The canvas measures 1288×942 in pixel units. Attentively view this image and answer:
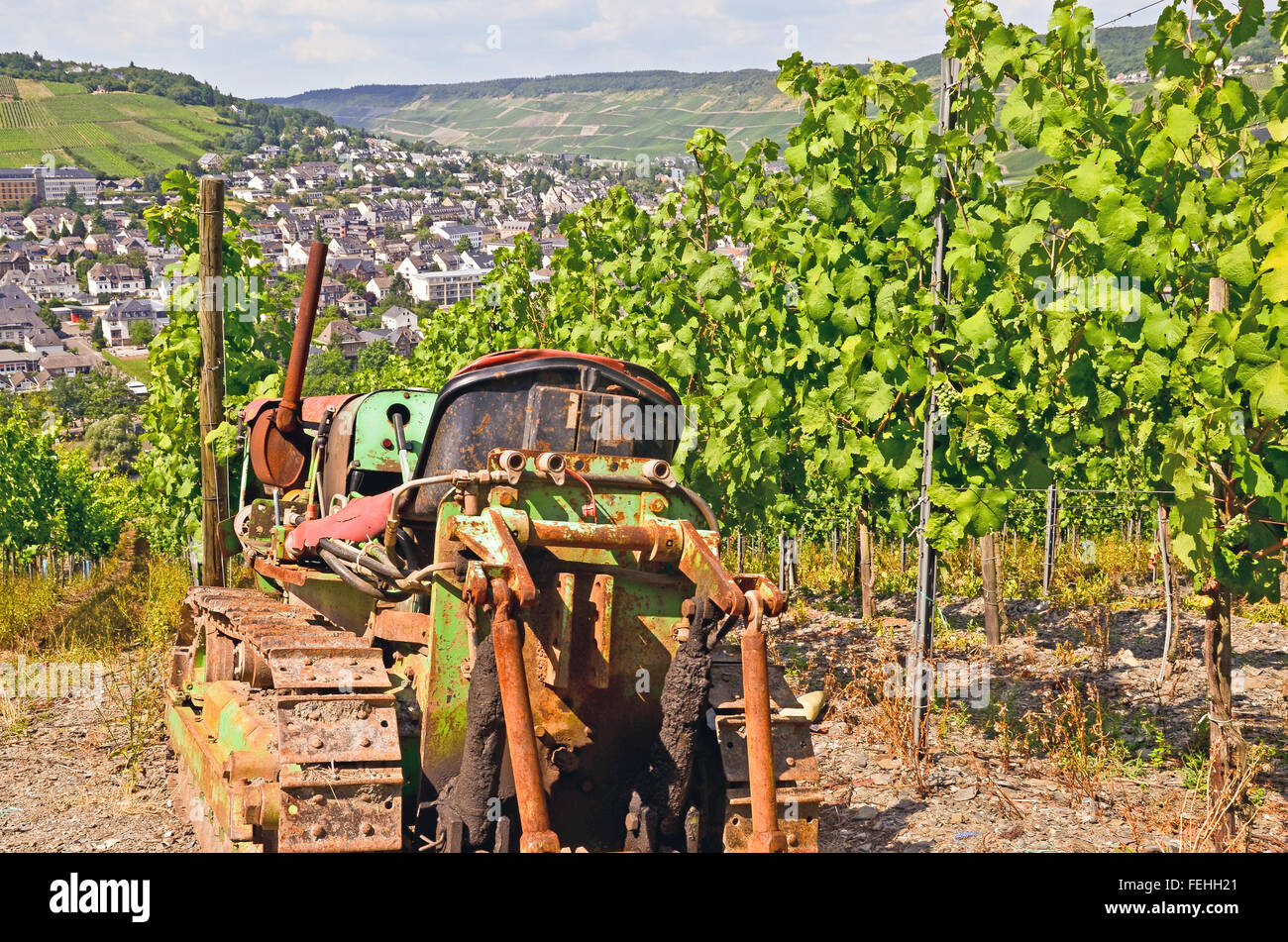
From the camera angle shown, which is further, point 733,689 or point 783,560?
point 783,560

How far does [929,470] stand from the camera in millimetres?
8117

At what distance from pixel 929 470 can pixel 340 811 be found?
15.5ft

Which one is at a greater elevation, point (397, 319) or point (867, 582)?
point (397, 319)

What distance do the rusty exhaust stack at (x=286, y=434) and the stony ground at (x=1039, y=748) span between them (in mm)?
4625

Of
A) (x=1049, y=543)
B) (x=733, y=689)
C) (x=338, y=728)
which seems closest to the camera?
(x=338, y=728)

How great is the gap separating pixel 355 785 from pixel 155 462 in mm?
10973

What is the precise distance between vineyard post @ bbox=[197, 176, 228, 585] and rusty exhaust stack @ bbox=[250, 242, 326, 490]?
2.42 metres

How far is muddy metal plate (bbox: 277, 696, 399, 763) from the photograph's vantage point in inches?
207

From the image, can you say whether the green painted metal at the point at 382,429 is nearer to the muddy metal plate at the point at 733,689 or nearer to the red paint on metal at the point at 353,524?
the red paint on metal at the point at 353,524

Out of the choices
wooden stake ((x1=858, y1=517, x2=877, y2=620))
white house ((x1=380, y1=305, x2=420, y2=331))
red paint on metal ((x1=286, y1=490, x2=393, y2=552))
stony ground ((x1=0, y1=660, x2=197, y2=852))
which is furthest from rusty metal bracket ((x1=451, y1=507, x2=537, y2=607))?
white house ((x1=380, y1=305, x2=420, y2=331))

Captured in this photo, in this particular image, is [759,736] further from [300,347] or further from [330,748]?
[300,347]

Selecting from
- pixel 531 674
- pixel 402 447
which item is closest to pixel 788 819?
pixel 531 674

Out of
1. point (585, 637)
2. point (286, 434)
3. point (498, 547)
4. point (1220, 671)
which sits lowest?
point (1220, 671)

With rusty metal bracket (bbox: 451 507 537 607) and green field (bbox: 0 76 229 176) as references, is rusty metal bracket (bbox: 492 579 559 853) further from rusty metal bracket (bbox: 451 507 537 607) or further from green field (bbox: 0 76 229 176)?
green field (bbox: 0 76 229 176)
